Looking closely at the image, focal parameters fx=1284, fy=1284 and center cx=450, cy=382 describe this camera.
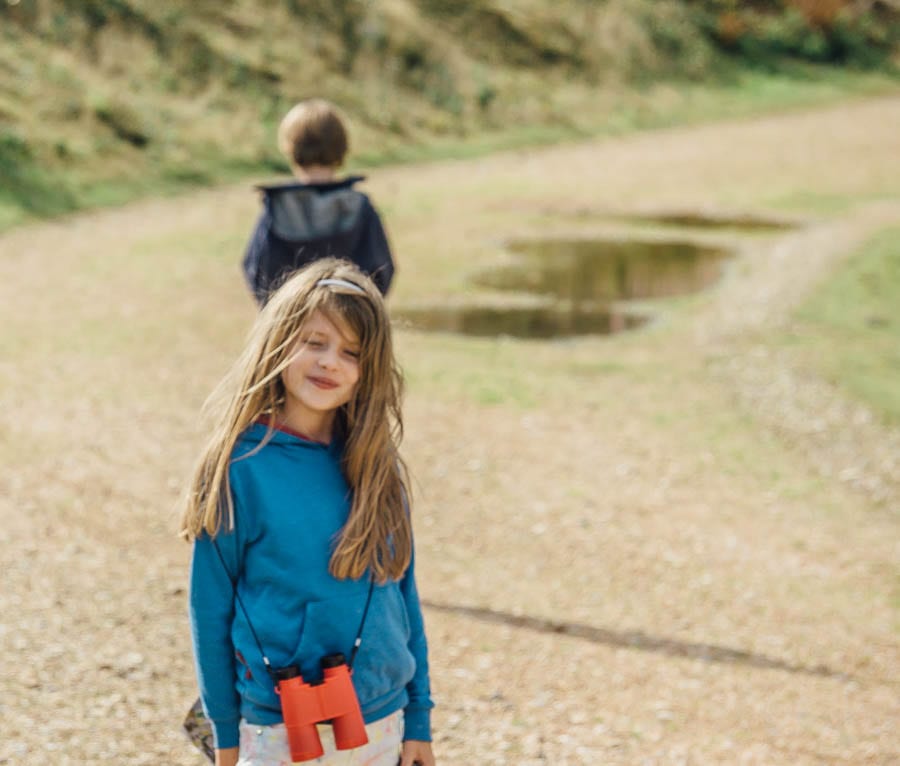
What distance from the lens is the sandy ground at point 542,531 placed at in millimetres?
5027

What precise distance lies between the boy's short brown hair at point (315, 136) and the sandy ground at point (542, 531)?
68.6 inches

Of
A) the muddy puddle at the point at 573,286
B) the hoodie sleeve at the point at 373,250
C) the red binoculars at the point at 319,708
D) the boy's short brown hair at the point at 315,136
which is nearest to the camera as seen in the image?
the red binoculars at the point at 319,708

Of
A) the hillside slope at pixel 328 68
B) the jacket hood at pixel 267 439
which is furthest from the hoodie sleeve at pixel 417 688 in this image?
the hillside slope at pixel 328 68

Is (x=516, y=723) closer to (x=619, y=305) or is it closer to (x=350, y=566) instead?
(x=350, y=566)

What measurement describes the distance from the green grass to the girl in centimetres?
792

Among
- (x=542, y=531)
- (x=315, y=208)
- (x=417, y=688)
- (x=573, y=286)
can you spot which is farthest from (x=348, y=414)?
(x=573, y=286)

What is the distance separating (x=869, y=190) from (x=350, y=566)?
20.2 metres

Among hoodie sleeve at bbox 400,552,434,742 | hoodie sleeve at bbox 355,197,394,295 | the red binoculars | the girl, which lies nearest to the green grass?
hoodie sleeve at bbox 355,197,394,295

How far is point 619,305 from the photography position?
1382 cm

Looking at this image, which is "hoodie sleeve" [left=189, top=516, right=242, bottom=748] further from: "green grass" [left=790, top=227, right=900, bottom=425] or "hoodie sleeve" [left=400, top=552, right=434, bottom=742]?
"green grass" [left=790, top=227, right=900, bottom=425]

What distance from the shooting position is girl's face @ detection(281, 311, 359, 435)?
111 inches

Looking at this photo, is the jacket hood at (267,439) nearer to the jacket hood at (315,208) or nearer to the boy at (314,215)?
the boy at (314,215)

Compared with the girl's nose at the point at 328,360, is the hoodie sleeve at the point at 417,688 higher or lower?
lower

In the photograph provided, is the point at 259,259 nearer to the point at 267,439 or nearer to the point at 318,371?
the point at 318,371
